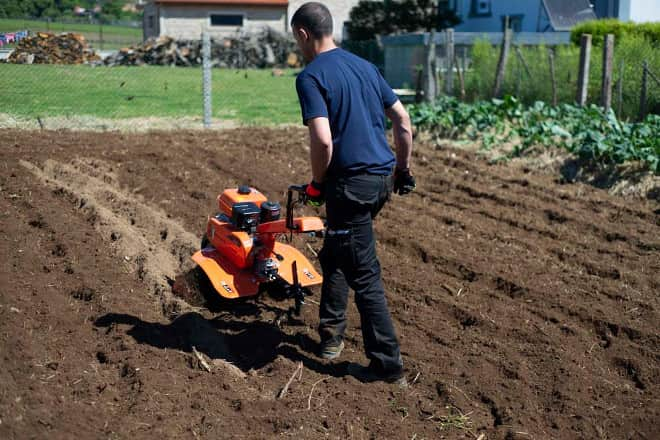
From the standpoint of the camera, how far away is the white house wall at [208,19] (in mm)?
37719

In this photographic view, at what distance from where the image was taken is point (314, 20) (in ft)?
13.4

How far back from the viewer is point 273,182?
857cm

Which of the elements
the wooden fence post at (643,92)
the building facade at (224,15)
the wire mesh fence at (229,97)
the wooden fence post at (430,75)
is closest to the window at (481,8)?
the building facade at (224,15)

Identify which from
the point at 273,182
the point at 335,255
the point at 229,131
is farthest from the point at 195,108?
the point at 335,255

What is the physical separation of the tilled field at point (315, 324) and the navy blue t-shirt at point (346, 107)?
124cm

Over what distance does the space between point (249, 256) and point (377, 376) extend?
1297 mm

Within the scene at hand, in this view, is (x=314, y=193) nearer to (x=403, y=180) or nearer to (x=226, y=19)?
(x=403, y=180)

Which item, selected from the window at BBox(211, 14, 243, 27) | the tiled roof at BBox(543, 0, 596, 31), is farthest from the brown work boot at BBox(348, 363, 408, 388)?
the window at BBox(211, 14, 243, 27)

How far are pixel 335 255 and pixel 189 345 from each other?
116 cm

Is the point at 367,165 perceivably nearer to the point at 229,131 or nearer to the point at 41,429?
the point at 41,429

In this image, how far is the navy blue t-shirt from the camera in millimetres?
4031

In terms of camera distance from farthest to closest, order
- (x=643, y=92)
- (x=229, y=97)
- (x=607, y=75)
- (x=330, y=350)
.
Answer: (x=229, y=97), (x=607, y=75), (x=643, y=92), (x=330, y=350)

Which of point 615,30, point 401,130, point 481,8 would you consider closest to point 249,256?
point 401,130

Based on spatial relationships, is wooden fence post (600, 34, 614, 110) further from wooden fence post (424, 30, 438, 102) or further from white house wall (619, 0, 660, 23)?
white house wall (619, 0, 660, 23)
